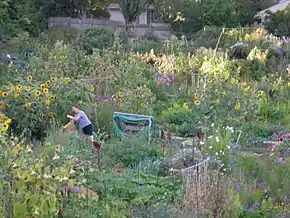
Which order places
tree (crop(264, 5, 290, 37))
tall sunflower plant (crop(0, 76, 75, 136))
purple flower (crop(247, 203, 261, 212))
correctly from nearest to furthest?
1. purple flower (crop(247, 203, 261, 212))
2. tall sunflower plant (crop(0, 76, 75, 136))
3. tree (crop(264, 5, 290, 37))

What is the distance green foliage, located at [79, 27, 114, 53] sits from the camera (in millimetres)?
21719

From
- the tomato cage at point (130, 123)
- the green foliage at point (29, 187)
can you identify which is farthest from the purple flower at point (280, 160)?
the green foliage at point (29, 187)

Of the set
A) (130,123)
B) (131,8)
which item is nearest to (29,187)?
(130,123)

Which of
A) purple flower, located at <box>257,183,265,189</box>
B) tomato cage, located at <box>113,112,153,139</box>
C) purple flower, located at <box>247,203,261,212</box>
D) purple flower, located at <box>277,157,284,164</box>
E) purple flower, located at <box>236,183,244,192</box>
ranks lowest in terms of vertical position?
tomato cage, located at <box>113,112,153,139</box>

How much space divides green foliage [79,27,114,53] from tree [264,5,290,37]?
11.7 m

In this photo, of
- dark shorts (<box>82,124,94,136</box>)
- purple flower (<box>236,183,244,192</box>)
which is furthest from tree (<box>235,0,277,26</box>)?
purple flower (<box>236,183,244,192</box>)

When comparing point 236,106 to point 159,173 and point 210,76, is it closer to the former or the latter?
point 210,76

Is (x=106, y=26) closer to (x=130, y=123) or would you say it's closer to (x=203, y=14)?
(x=203, y=14)

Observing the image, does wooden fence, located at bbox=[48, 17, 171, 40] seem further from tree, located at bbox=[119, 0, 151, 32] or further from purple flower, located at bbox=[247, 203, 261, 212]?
purple flower, located at bbox=[247, 203, 261, 212]

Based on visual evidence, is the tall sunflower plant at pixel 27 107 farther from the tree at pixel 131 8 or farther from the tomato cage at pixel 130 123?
the tree at pixel 131 8

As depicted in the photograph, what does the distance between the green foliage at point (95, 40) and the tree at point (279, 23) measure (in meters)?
11.7

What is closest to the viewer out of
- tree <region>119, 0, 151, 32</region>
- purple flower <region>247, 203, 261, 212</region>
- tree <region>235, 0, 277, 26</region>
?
purple flower <region>247, 203, 261, 212</region>

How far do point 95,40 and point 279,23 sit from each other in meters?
14.7

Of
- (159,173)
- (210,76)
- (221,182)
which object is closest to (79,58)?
(210,76)
